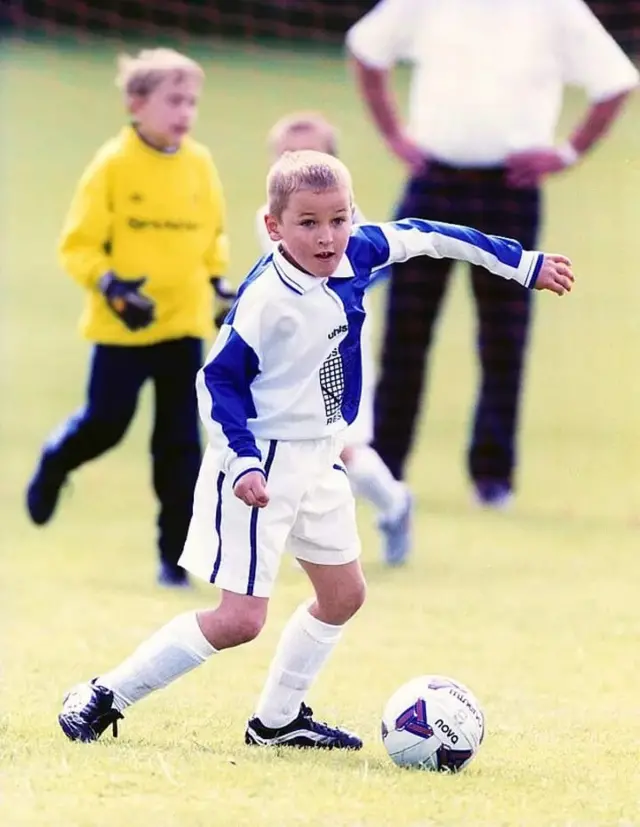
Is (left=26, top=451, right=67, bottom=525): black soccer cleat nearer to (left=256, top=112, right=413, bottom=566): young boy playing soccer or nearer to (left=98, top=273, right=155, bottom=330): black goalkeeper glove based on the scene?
(left=98, top=273, right=155, bottom=330): black goalkeeper glove

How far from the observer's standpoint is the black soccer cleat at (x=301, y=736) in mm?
4625

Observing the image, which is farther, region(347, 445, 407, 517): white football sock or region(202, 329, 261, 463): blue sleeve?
region(347, 445, 407, 517): white football sock

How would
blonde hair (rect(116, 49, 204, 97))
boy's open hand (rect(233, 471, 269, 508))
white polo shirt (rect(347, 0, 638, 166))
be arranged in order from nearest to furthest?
boy's open hand (rect(233, 471, 269, 508)) < blonde hair (rect(116, 49, 204, 97)) < white polo shirt (rect(347, 0, 638, 166))

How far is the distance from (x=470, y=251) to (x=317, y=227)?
45 cm

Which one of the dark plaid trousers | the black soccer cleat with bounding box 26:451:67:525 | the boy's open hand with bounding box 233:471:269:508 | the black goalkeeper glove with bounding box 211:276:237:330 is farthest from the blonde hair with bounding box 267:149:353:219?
the dark plaid trousers

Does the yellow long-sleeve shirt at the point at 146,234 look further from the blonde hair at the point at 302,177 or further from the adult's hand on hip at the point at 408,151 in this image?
the blonde hair at the point at 302,177

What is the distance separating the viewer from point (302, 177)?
4328mm

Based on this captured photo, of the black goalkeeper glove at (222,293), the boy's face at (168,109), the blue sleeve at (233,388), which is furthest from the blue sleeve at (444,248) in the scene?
the boy's face at (168,109)

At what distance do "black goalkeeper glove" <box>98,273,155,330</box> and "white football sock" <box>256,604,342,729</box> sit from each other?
215 centimetres

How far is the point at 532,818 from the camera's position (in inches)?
156

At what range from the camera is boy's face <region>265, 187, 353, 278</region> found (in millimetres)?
4320

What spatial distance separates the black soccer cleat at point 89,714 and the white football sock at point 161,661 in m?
0.02

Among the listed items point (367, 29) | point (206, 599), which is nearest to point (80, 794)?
point (206, 599)

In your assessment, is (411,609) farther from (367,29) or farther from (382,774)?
(367,29)
